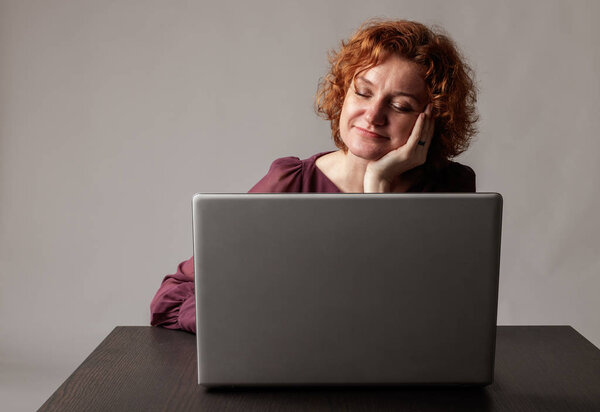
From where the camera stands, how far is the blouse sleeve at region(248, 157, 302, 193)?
1938 millimetres

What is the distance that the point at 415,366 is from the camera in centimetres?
104

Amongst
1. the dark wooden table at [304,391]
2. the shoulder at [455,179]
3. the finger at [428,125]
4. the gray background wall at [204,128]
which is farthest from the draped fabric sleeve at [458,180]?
the gray background wall at [204,128]

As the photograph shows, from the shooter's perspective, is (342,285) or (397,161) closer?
(342,285)

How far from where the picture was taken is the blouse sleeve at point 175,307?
A: 1.40 metres

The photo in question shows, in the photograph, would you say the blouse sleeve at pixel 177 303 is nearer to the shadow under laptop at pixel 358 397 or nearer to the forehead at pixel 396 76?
the shadow under laptop at pixel 358 397

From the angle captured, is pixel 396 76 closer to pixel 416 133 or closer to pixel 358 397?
pixel 416 133

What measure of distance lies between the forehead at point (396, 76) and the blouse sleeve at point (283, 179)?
0.35m

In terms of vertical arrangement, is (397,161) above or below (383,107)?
below

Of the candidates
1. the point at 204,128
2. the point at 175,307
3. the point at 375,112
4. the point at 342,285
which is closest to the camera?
the point at 342,285

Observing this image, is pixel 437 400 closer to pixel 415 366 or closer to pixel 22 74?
pixel 415 366

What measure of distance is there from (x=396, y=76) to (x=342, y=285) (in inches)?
32.0

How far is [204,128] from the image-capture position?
3.15 meters

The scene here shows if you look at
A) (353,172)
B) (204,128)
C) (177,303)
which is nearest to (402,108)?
(353,172)

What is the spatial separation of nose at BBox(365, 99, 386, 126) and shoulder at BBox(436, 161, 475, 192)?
32 cm
